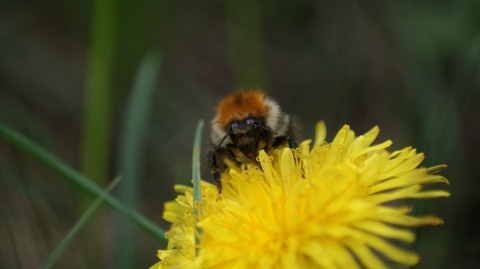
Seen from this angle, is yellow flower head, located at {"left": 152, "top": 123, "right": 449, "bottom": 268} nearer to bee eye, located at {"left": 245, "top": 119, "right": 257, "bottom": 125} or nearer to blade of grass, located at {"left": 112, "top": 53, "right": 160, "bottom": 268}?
bee eye, located at {"left": 245, "top": 119, "right": 257, "bottom": 125}

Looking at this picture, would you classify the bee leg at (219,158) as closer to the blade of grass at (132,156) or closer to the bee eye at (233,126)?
the bee eye at (233,126)

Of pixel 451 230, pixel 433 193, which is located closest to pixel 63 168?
pixel 433 193

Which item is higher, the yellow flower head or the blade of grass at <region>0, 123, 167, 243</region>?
the blade of grass at <region>0, 123, 167, 243</region>

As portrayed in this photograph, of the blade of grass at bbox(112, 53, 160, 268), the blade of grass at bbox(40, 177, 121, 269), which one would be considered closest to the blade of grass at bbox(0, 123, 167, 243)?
the blade of grass at bbox(40, 177, 121, 269)

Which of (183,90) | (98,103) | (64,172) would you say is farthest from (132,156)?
(183,90)

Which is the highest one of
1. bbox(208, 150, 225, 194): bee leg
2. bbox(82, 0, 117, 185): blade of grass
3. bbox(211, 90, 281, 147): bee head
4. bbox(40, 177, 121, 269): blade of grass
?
bbox(82, 0, 117, 185): blade of grass

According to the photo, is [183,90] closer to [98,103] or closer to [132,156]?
[98,103]
